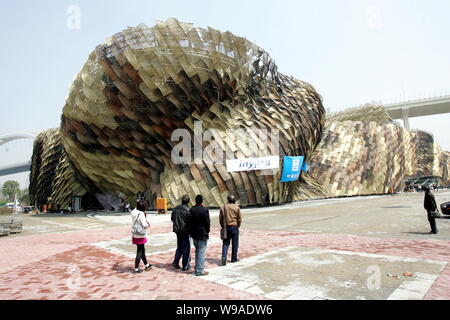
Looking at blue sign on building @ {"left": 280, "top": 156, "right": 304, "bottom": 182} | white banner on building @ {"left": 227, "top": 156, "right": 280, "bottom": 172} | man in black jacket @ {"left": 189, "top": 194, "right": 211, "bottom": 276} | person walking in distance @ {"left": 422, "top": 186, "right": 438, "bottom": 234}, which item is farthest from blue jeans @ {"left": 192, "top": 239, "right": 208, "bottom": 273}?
blue sign on building @ {"left": 280, "top": 156, "right": 304, "bottom": 182}

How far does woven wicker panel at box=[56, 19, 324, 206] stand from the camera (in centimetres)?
2120

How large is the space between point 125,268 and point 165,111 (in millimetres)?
17501

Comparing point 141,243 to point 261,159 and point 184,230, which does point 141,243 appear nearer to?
point 184,230

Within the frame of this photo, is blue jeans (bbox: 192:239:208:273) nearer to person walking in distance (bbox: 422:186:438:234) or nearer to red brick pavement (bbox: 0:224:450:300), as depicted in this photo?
red brick pavement (bbox: 0:224:450:300)

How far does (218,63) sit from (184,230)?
1901 centimetres

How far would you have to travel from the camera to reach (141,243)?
231 inches

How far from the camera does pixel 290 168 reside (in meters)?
25.0

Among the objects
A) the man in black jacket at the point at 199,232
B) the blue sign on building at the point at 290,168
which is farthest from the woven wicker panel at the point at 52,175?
the man in black jacket at the point at 199,232

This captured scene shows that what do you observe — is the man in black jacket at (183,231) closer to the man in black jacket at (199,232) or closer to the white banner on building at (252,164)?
the man in black jacket at (199,232)

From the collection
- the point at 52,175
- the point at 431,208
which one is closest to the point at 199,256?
the point at 431,208

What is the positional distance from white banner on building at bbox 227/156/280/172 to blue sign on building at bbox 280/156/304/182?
1.37 m

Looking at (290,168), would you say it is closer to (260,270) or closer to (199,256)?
(260,270)

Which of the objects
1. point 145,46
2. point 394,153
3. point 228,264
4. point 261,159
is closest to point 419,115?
point 394,153

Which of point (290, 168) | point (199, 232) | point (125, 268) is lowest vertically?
point (125, 268)
